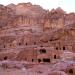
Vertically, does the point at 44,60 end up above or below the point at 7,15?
below

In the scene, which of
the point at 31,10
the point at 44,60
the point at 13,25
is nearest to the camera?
the point at 44,60

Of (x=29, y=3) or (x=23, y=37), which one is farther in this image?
(x=29, y=3)

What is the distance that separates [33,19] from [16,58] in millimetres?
51743

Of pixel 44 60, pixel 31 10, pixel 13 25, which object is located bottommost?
pixel 44 60

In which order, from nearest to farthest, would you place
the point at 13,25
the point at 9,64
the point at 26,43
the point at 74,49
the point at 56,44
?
the point at 9,64
the point at 74,49
the point at 56,44
the point at 26,43
the point at 13,25

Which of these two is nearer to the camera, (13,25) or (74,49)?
(74,49)

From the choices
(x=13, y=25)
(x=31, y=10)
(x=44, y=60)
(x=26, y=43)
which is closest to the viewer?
(x=44, y=60)

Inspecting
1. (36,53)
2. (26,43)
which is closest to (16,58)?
(36,53)

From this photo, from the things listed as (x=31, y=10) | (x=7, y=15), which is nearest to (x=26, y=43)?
(x=7, y=15)

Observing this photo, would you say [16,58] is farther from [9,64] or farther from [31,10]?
[31,10]

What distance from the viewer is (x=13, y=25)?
94.2 m

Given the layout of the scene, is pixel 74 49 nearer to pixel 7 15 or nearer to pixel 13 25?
pixel 13 25

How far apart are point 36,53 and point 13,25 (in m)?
46.9

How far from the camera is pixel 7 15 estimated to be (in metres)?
105
